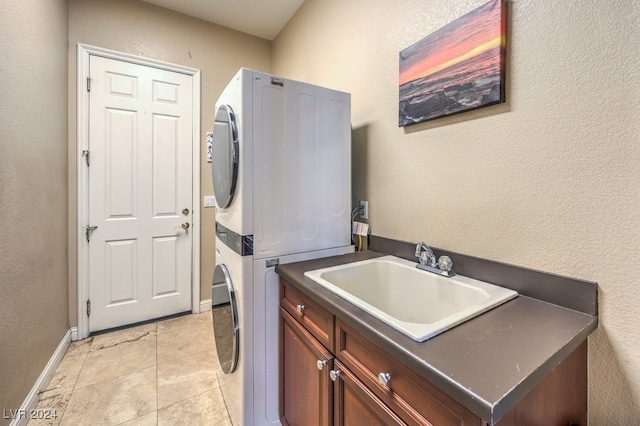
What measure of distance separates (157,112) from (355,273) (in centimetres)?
233

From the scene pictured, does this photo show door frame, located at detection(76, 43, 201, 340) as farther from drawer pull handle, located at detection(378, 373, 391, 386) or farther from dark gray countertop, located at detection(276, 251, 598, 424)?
drawer pull handle, located at detection(378, 373, 391, 386)

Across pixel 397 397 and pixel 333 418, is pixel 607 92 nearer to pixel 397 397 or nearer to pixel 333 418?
pixel 397 397

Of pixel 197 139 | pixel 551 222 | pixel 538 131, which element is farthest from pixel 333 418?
pixel 197 139

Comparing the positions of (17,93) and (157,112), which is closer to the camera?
(17,93)

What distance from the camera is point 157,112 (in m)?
2.48

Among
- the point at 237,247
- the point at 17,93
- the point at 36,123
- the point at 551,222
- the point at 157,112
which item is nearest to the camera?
the point at 551,222

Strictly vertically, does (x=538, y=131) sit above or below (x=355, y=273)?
above

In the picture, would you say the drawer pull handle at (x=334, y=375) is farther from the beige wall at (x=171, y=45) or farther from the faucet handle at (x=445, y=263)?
the beige wall at (x=171, y=45)

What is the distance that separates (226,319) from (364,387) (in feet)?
2.89

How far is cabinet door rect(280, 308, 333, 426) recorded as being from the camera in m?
0.98

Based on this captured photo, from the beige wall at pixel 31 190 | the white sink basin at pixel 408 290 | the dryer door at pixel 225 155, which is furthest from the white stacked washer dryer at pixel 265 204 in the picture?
the beige wall at pixel 31 190

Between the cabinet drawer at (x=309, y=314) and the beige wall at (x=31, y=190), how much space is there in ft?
4.37

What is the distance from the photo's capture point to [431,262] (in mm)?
1246

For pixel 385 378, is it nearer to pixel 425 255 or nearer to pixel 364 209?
pixel 425 255
